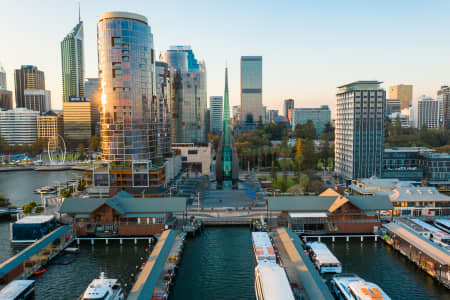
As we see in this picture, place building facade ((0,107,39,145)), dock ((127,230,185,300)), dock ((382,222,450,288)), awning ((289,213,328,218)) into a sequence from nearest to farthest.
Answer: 1. dock ((127,230,185,300))
2. dock ((382,222,450,288))
3. awning ((289,213,328,218))
4. building facade ((0,107,39,145))

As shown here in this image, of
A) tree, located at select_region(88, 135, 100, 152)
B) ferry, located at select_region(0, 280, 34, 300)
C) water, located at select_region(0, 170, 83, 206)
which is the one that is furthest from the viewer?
tree, located at select_region(88, 135, 100, 152)

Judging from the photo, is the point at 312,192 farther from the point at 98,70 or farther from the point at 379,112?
the point at 98,70

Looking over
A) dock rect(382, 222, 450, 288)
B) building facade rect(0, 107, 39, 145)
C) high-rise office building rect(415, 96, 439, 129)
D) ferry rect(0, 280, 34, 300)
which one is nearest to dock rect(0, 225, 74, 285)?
ferry rect(0, 280, 34, 300)

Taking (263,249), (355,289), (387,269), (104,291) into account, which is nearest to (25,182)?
(104,291)

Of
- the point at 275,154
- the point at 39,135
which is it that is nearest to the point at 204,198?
the point at 275,154

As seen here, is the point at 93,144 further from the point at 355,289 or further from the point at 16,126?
the point at 355,289

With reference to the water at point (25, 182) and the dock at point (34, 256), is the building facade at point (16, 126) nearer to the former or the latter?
the water at point (25, 182)

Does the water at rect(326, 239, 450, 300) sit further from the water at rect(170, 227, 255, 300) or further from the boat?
the boat

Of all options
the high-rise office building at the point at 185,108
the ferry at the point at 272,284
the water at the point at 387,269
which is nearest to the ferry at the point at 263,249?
the ferry at the point at 272,284
